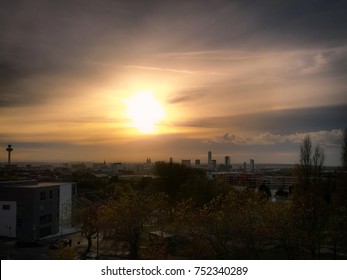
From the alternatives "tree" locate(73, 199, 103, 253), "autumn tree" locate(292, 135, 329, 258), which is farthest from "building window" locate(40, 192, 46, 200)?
"autumn tree" locate(292, 135, 329, 258)

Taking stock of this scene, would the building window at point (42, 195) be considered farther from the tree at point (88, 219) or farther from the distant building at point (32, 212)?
the tree at point (88, 219)

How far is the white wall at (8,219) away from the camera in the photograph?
6465 mm

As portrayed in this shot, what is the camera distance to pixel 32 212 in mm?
6656

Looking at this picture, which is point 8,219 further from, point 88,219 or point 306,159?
point 306,159

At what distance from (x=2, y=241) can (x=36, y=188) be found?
100 cm

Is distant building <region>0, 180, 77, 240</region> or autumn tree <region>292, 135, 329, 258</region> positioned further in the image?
distant building <region>0, 180, 77, 240</region>

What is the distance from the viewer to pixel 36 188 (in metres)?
6.68

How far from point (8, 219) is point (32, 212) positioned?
0.40 meters

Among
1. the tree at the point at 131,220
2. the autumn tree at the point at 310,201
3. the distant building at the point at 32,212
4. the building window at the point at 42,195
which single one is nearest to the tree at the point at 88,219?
the tree at the point at 131,220

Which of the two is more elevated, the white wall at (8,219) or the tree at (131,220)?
the tree at (131,220)

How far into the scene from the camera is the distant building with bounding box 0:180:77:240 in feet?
21.2

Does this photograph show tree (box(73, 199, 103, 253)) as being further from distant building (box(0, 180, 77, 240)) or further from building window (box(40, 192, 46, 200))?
building window (box(40, 192, 46, 200))
